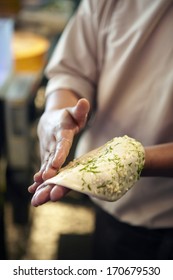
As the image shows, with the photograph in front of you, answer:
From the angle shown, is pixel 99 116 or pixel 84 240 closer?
pixel 99 116

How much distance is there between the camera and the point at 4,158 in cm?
139

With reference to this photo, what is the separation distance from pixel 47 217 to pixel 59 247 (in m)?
0.19

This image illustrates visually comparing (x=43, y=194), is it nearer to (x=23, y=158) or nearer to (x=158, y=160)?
(x=158, y=160)

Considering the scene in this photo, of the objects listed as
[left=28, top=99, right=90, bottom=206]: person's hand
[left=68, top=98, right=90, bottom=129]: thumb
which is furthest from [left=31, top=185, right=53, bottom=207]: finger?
[left=68, top=98, right=90, bottom=129]: thumb

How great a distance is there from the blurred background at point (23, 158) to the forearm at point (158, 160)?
655mm

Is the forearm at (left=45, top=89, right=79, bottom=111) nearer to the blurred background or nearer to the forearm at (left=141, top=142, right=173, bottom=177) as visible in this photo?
the forearm at (left=141, top=142, right=173, bottom=177)

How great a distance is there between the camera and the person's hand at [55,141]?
0.56m

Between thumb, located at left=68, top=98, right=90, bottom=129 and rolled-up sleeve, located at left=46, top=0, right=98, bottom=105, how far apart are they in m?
0.21

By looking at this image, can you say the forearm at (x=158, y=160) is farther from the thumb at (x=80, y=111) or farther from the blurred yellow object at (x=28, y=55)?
the blurred yellow object at (x=28, y=55)

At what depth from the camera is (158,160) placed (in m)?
0.64

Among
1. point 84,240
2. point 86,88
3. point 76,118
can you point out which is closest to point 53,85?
point 86,88

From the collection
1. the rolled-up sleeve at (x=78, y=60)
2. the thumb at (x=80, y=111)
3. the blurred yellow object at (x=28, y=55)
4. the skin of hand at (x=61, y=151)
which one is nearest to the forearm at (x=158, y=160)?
the skin of hand at (x=61, y=151)

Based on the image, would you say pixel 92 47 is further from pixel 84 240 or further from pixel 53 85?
pixel 84 240

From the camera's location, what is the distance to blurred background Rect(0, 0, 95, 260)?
134cm
